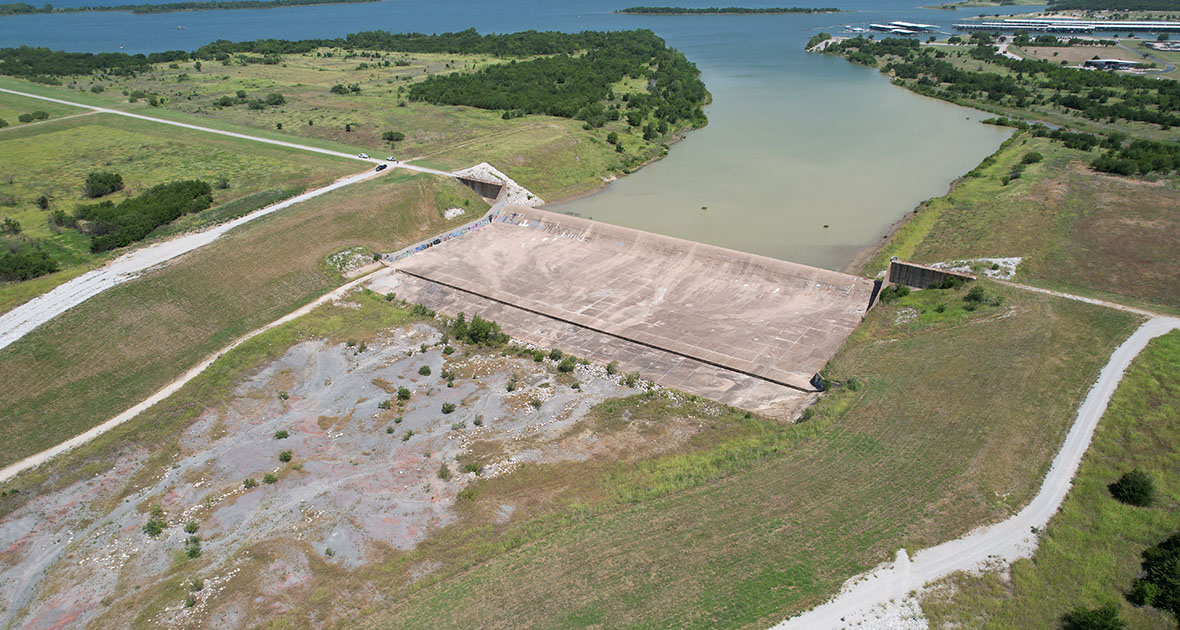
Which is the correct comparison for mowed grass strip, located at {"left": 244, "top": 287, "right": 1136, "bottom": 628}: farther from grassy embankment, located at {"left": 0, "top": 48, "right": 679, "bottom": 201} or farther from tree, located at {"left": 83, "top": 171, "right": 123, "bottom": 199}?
tree, located at {"left": 83, "top": 171, "right": 123, "bottom": 199}

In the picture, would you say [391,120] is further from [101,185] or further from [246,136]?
[101,185]

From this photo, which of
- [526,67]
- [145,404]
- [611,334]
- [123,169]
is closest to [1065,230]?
[611,334]

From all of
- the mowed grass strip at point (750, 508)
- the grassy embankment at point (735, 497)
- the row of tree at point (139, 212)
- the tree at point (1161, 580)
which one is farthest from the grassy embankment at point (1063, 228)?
the row of tree at point (139, 212)

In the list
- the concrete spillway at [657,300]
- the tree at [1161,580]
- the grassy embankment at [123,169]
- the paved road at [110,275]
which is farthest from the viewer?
the grassy embankment at [123,169]

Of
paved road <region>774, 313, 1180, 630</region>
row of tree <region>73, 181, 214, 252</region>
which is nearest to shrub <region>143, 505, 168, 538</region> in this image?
paved road <region>774, 313, 1180, 630</region>

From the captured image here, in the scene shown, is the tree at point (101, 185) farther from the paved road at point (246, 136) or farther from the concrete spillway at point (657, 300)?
the concrete spillway at point (657, 300)

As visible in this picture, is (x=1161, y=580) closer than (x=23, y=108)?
Yes

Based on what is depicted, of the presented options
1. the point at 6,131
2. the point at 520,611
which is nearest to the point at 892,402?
the point at 520,611
